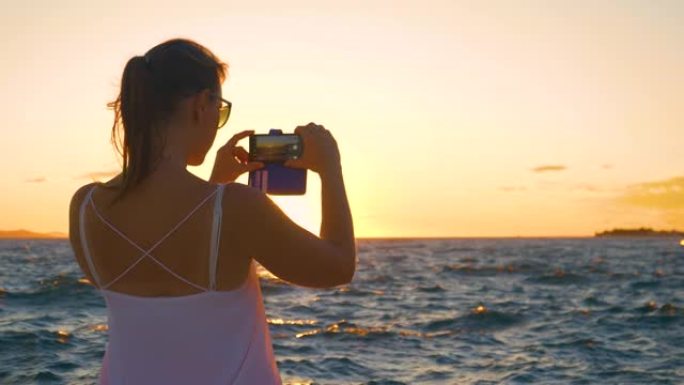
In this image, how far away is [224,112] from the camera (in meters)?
1.83

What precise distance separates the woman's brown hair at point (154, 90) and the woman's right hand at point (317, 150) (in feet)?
0.77

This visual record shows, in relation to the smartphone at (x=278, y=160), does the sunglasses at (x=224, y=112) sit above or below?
above

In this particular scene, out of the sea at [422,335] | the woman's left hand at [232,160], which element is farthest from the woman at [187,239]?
the sea at [422,335]

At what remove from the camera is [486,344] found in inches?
530

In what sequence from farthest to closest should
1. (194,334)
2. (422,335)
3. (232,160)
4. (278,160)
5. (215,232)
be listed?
(422,335)
(232,160)
(278,160)
(194,334)
(215,232)

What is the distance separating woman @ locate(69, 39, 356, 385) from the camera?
5.49 feet

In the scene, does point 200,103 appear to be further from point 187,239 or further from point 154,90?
point 187,239

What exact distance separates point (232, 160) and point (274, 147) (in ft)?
0.79

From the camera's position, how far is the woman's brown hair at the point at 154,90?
5.74 feet

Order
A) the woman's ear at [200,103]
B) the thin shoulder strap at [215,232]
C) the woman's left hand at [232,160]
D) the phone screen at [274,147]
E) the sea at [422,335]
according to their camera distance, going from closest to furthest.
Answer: the thin shoulder strap at [215,232] < the woman's ear at [200,103] < the phone screen at [274,147] < the woman's left hand at [232,160] < the sea at [422,335]

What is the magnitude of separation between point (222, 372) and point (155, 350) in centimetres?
16

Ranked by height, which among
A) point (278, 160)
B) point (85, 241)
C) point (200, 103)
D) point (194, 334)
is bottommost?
point (194, 334)

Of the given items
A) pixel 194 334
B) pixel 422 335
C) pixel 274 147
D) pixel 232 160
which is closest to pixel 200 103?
pixel 274 147

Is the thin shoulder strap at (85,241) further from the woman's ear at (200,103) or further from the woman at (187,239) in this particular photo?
the woman's ear at (200,103)
